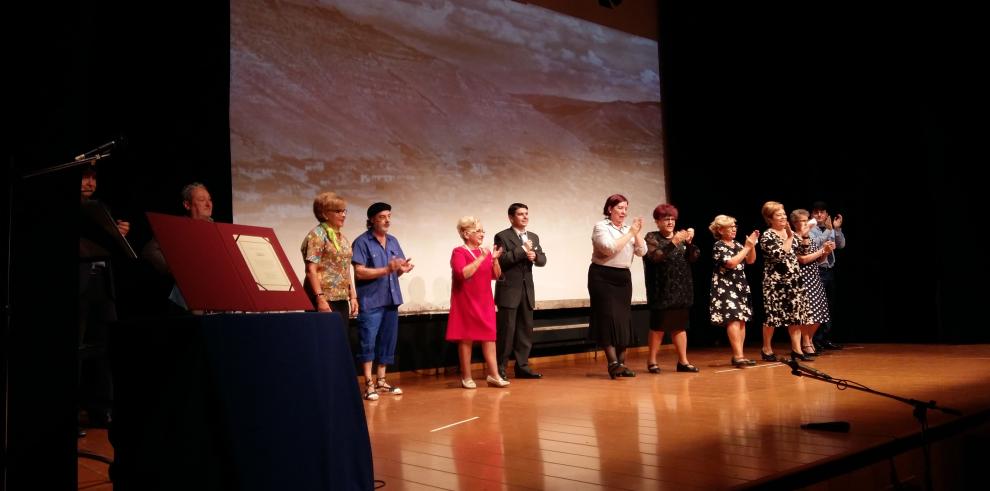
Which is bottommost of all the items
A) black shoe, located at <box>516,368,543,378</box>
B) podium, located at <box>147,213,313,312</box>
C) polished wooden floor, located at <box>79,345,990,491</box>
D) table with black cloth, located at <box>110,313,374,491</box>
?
polished wooden floor, located at <box>79,345,990,491</box>

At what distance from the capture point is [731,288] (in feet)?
20.4

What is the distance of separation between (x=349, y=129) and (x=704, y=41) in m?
5.03

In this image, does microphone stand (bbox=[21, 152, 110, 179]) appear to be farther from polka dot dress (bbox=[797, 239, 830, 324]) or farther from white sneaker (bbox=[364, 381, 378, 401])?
polka dot dress (bbox=[797, 239, 830, 324])

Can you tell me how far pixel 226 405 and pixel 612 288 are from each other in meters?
4.30

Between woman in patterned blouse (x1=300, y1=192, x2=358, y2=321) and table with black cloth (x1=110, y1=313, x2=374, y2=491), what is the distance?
9.34ft

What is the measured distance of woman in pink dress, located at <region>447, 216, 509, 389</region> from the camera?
5488mm

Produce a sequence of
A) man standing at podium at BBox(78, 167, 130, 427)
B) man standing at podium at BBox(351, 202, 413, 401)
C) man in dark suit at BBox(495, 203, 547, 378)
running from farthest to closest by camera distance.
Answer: man in dark suit at BBox(495, 203, 547, 378), man standing at podium at BBox(351, 202, 413, 401), man standing at podium at BBox(78, 167, 130, 427)

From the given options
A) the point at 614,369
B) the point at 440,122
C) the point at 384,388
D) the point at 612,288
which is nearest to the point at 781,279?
the point at 612,288

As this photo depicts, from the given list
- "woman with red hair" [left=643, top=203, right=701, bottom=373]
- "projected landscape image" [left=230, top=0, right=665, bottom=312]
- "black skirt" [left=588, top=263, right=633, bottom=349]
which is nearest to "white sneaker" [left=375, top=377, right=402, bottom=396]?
"projected landscape image" [left=230, top=0, right=665, bottom=312]

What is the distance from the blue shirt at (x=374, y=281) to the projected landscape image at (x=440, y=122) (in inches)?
28.5

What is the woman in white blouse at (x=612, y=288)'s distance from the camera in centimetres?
575

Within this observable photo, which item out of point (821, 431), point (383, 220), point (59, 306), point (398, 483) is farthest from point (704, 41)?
point (59, 306)

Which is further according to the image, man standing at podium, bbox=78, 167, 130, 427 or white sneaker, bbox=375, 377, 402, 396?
white sneaker, bbox=375, 377, 402, 396

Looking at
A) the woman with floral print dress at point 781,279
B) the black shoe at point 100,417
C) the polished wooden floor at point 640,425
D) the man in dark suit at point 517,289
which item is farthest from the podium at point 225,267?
the woman with floral print dress at point 781,279
